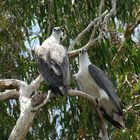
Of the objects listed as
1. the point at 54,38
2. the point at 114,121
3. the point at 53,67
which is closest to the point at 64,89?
the point at 53,67

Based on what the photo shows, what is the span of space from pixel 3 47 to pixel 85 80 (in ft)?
2.57

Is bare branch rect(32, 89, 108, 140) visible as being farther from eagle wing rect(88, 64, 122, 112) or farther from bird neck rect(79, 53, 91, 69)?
bird neck rect(79, 53, 91, 69)

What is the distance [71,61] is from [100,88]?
0.42 m

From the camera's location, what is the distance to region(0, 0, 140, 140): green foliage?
15.3 feet

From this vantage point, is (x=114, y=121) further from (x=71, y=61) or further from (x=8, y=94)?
(x=8, y=94)

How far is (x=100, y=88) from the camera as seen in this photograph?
456cm

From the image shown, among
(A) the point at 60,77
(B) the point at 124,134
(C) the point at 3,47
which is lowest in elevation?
(B) the point at 124,134

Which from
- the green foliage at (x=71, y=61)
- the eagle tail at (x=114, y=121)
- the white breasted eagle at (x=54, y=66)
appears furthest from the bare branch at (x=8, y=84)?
the eagle tail at (x=114, y=121)

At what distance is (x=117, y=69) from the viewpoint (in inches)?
204

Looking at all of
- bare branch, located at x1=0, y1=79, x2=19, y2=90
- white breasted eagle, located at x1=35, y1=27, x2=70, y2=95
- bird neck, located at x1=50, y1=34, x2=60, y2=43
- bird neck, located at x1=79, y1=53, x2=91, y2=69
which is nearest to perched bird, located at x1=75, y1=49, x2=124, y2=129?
bird neck, located at x1=79, y1=53, x2=91, y2=69

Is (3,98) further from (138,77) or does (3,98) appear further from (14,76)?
(138,77)

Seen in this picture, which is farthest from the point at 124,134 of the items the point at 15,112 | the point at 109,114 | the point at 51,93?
the point at 51,93

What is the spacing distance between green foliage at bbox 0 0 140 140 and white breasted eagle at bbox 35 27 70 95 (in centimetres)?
57

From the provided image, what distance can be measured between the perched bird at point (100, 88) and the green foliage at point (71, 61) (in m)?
0.15
